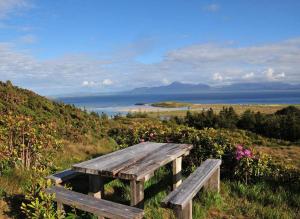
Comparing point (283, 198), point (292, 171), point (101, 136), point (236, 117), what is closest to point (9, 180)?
point (283, 198)

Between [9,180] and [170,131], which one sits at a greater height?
[170,131]

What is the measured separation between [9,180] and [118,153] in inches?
76.1

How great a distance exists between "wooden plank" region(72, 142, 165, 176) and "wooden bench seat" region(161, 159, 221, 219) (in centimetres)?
89

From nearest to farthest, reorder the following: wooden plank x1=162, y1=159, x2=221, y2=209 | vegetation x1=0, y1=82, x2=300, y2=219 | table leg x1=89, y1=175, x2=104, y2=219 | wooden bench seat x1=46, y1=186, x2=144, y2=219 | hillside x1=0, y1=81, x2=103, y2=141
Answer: wooden bench seat x1=46, y1=186, x2=144, y2=219
wooden plank x1=162, y1=159, x2=221, y2=209
vegetation x1=0, y1=82, x2=300, y2=219
table leg x1=89, y1=175, x2=104, y2=219
hillside x1=0, y1=81, x2=103, y2=141

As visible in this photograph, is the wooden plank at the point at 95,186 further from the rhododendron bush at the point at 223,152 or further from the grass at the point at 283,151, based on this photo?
the grass at the point at 283,151

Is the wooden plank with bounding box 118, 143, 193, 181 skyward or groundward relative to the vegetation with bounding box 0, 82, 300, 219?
skyward

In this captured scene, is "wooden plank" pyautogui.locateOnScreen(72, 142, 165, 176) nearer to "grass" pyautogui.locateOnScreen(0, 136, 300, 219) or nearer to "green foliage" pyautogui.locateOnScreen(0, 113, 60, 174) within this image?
"grass" pyautogui.locateOnScreen(0, 136, 300, 219)

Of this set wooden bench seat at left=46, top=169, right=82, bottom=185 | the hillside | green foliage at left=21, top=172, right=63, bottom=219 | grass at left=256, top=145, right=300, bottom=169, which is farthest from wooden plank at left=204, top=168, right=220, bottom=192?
grass at left=256, top=145, right=300, bottom=169

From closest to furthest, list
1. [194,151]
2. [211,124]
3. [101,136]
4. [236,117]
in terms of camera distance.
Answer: [194,151]
[101,136]
[211,124]
[236,117]

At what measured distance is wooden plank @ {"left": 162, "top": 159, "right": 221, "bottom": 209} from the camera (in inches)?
162

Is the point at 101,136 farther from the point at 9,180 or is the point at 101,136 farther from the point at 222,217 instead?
the point at 222,217

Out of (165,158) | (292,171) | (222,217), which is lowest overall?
(222,217)

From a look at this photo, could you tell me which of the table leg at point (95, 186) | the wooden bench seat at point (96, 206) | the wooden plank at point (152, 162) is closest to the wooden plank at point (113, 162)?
the wooden plank at point (152, 162)

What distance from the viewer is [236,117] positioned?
22.6 metres
